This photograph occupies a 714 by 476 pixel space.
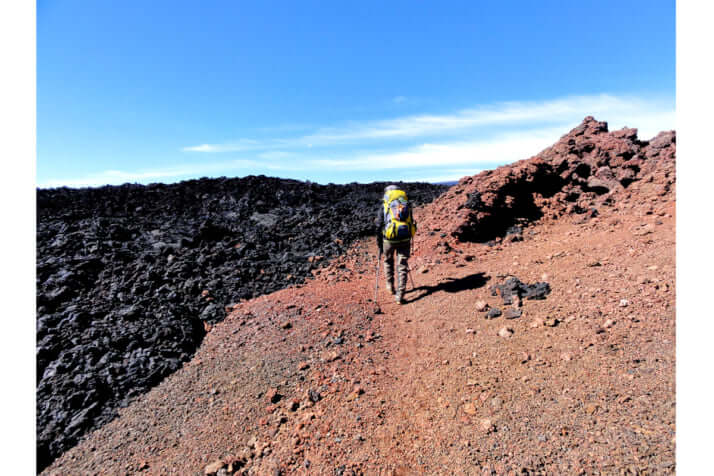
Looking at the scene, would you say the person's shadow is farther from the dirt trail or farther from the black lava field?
the black lava field

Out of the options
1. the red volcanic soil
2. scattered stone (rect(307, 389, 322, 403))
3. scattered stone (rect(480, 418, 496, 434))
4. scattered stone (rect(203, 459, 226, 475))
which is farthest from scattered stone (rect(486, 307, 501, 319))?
scattered stone (rect(203, 459, 226, 475))

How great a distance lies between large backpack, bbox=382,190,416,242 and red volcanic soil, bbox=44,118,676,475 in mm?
1218

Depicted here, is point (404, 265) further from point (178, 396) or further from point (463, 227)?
point (178, 396)

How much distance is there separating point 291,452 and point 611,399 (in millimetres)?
2976

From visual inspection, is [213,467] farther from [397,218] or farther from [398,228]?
[397,218]

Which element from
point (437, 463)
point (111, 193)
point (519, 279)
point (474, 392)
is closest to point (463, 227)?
point (519, 279)

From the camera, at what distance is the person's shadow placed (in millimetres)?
6445

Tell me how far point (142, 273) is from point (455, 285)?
6913 mm

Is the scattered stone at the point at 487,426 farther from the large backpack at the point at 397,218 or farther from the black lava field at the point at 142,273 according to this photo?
the black lava field at the point at 142,273

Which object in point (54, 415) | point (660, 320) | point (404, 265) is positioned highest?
point (404, 265)

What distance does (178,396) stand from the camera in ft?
15.5

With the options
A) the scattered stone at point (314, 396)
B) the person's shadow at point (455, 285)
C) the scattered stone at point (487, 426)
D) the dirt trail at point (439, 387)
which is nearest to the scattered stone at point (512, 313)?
the dirt trail at point (439, 387)

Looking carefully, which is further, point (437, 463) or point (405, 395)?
point (405, 395)

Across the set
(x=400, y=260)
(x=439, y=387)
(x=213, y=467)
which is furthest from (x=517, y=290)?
(x=213, y=467)
